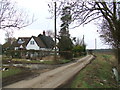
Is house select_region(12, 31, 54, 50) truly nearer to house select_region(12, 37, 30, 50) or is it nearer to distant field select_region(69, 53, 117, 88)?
house select_region(12, 37, 30, 50)

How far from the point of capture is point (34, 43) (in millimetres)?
58250

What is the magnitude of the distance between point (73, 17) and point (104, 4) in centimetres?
237

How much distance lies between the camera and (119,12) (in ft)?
42.9

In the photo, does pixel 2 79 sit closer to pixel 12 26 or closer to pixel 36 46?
pixel 12 26

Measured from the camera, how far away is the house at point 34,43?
58250 millimetres

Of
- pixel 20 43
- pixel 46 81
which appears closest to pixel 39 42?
pixel 20 43

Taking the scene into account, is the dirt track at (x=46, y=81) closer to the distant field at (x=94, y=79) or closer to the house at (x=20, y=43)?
the distant field at (x=94, y=79)

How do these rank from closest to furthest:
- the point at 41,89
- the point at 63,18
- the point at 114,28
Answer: the point at 41,89 < the point at 114,28 < the point at 63,18

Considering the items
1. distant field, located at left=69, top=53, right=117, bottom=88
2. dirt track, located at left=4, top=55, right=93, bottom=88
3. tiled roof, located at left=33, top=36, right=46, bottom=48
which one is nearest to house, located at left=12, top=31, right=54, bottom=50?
tiled roof, located at left=33, top=36, right=46, bottom=48

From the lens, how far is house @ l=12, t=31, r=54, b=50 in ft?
191

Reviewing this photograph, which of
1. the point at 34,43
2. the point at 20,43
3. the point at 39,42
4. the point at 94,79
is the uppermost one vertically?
the point at 39,42

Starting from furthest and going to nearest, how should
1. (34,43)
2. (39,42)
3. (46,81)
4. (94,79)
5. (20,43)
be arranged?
(20,43), (39,42), (34,43), (94,79), (46,81)

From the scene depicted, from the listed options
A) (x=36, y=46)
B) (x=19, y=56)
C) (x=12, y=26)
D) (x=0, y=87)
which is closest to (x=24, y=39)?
(x=36, y=46)

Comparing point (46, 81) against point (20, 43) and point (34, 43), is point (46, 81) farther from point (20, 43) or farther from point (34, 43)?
point (20, 43)
